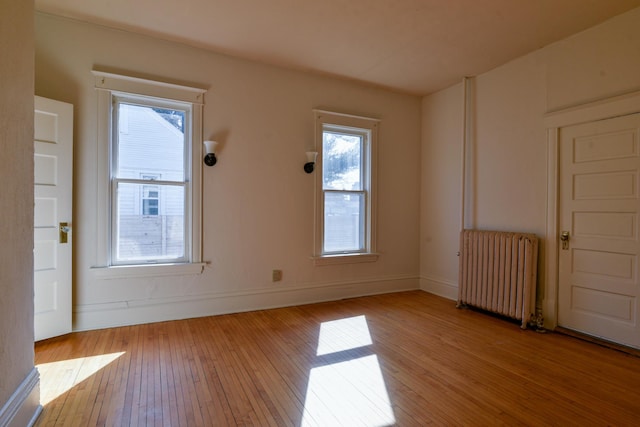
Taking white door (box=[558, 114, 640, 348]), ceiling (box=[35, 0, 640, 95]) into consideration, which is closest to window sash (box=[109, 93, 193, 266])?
ceiling (box=[35, 0, 640, 95])

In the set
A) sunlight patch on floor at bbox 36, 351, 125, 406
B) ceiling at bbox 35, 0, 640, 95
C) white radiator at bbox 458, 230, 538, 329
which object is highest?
ceiling at bbox 35, 0, 640, 95

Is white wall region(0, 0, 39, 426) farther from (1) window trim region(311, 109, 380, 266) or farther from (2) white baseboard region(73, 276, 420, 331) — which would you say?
(1) window trim region(311, 109, 380, 266)

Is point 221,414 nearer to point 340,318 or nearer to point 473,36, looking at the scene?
point 340,318

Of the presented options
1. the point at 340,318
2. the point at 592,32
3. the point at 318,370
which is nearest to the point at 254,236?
A: the point at 340,318

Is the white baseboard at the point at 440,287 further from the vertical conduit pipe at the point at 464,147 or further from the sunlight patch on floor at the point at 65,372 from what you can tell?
the sunlight patch on floor at the point at 65,372

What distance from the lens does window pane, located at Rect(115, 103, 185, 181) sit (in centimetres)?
322

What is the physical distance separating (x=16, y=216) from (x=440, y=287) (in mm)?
4441

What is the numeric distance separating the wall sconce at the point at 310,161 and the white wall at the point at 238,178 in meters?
0.08

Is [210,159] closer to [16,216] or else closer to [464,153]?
[16,216]

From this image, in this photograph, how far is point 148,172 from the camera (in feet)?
10.9

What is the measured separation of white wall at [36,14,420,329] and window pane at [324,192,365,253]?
0.25 metres

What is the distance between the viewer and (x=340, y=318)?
3527mm

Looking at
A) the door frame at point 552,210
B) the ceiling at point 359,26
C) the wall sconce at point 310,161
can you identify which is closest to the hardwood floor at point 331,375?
the door frame at point 552,210

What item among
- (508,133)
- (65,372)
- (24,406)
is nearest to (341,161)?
(508,133)
